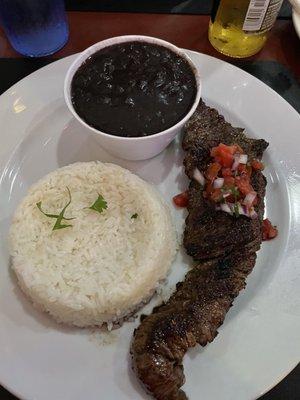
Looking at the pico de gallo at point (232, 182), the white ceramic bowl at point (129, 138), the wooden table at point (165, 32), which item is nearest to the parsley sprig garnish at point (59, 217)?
the white ceramic bowl at point (129, 138)

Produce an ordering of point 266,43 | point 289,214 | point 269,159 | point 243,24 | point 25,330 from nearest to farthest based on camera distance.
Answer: point 25,330, point 289,214, point 269,159, point 243,24, point 266,43

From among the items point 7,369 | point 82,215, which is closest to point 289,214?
point 82,215

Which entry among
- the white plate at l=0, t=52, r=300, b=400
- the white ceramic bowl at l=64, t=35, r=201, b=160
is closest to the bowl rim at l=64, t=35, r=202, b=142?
the white ceramic bowl at l=64, t=35, r=201, b=160

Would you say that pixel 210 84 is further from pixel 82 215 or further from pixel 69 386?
pixel 69 386

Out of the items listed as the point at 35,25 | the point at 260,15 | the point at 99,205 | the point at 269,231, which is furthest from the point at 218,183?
the point at 35,25

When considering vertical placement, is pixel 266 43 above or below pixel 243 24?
below

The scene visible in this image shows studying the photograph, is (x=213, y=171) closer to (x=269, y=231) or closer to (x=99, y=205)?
(x=269, y=231)

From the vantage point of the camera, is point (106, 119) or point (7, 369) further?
point (106, 119)
